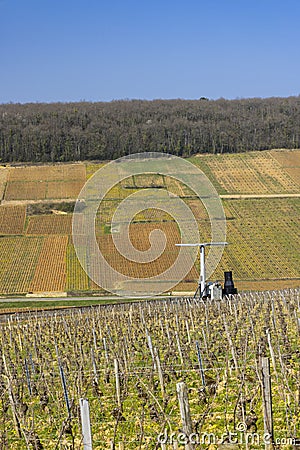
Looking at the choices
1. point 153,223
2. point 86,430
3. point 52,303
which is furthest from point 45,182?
point 86,430

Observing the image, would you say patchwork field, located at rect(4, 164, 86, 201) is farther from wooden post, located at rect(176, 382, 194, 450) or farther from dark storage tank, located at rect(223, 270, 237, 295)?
wooden post, located at rect(176, 382, 194, 450)

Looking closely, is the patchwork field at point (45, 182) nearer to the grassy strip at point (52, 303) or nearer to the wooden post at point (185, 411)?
the grassy strip at point (52, 303)

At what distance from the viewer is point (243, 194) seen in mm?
86125

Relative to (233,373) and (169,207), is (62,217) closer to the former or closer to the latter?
(169,207)

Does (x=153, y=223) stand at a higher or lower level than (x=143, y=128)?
lower

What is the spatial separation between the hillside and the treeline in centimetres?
857

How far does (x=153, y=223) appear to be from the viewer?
7381 cm

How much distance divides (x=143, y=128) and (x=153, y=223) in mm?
55967

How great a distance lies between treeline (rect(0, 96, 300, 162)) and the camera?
376ft

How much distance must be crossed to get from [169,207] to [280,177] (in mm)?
18410

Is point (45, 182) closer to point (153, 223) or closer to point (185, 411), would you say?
point (153, 223)

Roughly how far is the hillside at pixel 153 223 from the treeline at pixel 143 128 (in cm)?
857

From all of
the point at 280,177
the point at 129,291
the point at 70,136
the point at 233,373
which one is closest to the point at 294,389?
the point at 233,373

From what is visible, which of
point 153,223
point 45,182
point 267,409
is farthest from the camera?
point 45,182
